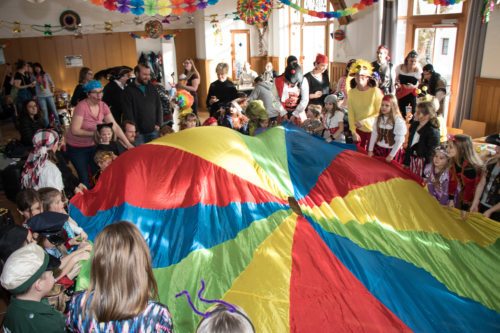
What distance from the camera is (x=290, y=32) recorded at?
10.6m

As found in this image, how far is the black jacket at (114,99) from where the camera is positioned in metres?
4.84

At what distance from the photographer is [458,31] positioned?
6336 millimetres

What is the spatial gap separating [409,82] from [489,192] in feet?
9.35

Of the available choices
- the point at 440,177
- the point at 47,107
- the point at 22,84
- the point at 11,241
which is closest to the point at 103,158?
the point at 11,241

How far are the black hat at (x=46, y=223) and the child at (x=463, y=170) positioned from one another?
2.76 metres

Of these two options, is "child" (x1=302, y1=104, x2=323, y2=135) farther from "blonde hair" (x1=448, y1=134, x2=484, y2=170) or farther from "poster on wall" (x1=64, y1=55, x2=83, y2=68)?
"poster on wall" (x1=64, y1=55, x2=83, y2=68)

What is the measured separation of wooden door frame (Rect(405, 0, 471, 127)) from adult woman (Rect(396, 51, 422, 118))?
4.08 ft

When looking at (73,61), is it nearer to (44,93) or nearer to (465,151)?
(44,93)

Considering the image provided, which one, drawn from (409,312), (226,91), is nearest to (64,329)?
(409,312)

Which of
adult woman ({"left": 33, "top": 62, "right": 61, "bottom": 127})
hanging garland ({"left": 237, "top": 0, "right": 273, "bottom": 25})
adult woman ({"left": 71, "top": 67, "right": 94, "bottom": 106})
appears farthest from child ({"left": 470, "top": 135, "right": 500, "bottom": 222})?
adult woman ({"left": 33, "top": 62, "right": 61, "bottom": 127})

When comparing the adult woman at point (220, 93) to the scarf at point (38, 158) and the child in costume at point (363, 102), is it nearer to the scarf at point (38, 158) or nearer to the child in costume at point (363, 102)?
the child in costume at point (363, 102)

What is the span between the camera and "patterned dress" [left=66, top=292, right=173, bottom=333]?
1393 mm

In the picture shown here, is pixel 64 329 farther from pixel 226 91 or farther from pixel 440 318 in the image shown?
pixel 226 91

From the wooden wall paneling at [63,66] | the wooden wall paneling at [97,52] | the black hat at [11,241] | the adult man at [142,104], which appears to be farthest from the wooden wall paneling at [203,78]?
the black hat at [11,241]
